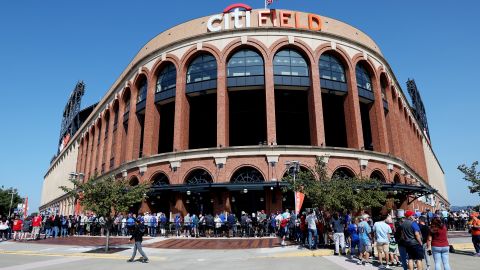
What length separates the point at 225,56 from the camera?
31.1 m

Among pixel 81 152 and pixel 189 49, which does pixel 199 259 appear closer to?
pixel 189 49

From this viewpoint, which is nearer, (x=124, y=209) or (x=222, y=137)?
(x=124, y=209)

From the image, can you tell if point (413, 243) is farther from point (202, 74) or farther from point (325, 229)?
point (202, 74)

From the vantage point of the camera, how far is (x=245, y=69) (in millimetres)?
31125

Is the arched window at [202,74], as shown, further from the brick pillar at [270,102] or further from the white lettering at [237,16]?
the brick pillar at [270,102]

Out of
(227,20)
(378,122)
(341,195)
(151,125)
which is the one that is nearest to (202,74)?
(227,20)

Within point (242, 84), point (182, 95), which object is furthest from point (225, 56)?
point (182, 95)

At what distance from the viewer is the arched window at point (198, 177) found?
29078 mm

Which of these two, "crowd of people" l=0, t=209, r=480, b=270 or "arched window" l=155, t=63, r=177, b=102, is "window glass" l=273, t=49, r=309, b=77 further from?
"crowd of people" l=0, t=209, r=480, b=270

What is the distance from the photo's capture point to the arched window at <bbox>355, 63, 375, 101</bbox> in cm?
3319

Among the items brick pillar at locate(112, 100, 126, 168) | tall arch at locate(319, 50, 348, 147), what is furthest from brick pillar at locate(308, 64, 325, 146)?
brick pillar at locate(112, 100, 126, 168)

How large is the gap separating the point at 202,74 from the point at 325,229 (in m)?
20.1

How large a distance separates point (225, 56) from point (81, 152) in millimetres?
41975

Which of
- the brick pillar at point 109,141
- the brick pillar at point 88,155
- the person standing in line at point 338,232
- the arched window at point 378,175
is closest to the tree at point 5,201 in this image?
the brick pillar at point 88,155
